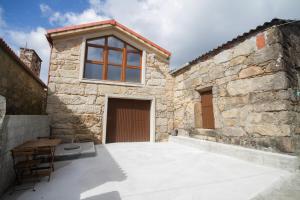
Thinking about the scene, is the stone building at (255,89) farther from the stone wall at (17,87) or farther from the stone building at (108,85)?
the stone wall at (17,87)

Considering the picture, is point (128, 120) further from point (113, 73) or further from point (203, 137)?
point (203, 137)

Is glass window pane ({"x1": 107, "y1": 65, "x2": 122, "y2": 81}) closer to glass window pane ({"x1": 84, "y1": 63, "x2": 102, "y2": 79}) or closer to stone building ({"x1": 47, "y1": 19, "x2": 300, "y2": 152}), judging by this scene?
stone building ({"x1": 47, "y1": 19, "x2": 300, "y2": 152})

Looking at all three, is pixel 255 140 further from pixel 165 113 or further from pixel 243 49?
pixel 165 113

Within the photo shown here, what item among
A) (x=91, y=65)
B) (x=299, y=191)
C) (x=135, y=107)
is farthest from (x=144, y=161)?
(x=91, y=65)

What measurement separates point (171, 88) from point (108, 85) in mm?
2790

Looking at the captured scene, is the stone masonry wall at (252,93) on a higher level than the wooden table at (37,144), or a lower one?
higher

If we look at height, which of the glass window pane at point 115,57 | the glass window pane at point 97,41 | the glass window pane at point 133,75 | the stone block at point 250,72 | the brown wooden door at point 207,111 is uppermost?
the glass window pane at point 97,41

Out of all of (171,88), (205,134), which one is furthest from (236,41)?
(171,88)

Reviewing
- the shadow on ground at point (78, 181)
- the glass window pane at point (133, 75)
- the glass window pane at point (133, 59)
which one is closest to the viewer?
the shadow on ground at point (78, 181)

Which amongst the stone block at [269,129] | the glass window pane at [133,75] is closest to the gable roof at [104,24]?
the glass window pane at [133,75]

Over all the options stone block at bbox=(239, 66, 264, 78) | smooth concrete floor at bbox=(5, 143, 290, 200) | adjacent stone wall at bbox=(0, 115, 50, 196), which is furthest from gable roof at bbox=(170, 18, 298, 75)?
adjacent stone wall at bbox=(0, 115, 50, 196)

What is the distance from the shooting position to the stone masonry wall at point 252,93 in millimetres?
3260

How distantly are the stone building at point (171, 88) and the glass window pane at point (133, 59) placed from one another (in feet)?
0.15

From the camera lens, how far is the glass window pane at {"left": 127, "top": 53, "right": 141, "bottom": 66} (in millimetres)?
6730
